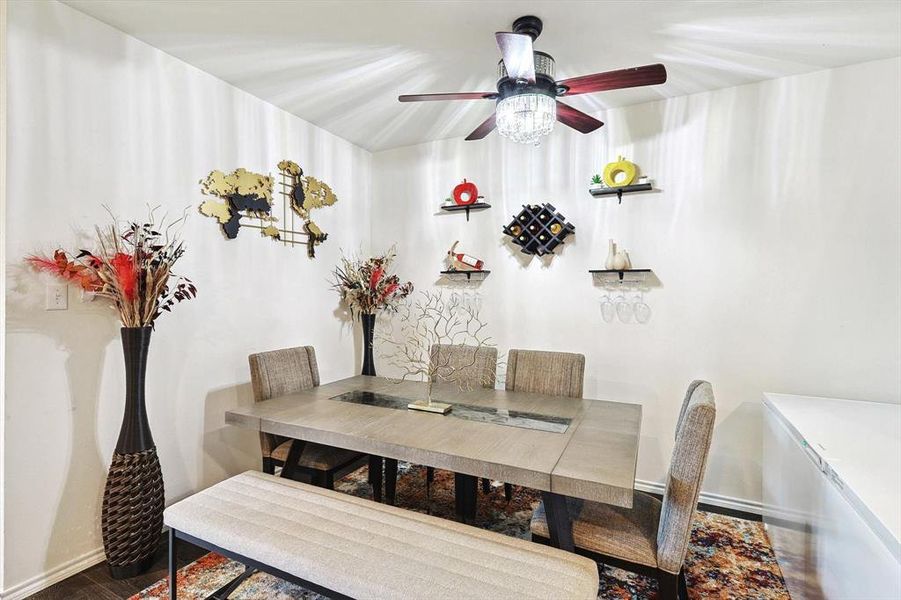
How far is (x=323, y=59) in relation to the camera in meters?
2.48

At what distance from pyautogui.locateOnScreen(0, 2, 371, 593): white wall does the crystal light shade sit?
5.22 feet

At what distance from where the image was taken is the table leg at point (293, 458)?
2.24 meters

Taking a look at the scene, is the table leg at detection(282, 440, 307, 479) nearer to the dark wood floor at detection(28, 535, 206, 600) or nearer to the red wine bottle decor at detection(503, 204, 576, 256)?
the dark wood floor at detection(28, 535, 206, 600)

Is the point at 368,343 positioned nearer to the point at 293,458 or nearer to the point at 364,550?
the point at 293,458

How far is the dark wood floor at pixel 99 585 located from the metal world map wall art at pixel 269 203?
6.15 ft

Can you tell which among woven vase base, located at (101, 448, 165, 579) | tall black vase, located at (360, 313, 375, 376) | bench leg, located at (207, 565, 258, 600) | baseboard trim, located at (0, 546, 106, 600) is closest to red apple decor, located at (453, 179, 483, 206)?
tall black vase, located at (360, 313, 375, 376)

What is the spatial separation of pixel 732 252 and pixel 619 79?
157cm

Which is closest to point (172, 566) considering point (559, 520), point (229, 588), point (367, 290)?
point (229, 588)

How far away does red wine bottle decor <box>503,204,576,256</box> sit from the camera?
126 inches

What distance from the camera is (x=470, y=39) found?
224 cm

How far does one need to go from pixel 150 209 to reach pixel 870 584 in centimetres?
329

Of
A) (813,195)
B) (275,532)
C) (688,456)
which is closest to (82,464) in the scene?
(275,532)

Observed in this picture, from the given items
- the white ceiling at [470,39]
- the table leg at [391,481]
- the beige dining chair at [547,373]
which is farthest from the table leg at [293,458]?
the white ceiling at [470,39]

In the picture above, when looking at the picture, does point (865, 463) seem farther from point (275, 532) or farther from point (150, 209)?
point (150, 209)
